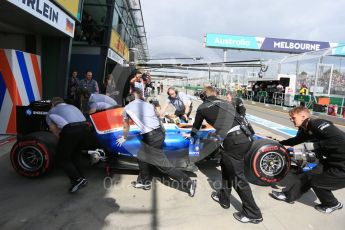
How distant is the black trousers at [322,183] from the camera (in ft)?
12.5

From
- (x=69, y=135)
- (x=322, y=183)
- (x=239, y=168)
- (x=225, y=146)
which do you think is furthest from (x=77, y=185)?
(x=322, y=183)

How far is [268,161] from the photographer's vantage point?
15.1 feet

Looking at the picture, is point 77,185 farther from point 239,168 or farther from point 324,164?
point 324,164

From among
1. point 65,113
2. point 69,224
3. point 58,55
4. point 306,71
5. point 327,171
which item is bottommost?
point 69,224

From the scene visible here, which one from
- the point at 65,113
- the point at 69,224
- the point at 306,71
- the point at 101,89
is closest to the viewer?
the point at 69,224

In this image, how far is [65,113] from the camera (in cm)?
423

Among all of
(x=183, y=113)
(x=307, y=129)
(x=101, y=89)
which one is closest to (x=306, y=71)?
(x=101, y=89)

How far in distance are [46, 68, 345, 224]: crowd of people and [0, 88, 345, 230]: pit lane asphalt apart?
155mm

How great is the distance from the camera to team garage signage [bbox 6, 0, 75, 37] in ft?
20.1

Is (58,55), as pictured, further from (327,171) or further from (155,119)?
(327,171)

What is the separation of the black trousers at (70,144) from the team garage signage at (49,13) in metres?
3.06

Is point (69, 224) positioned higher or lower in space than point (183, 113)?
lower

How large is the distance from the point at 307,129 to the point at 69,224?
3115 mm

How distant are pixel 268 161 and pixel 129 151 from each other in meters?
2.12
